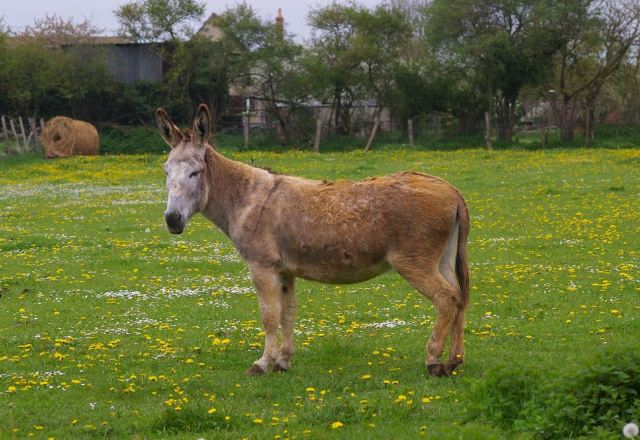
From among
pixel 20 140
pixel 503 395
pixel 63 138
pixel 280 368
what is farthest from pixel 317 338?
pixel 20 140

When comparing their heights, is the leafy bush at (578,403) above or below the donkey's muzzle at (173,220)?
below

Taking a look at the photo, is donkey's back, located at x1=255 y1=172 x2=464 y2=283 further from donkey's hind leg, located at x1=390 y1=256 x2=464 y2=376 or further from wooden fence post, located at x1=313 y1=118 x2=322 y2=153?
wooden fence post, located at x1=313 y1=118 x2=322 y2=153

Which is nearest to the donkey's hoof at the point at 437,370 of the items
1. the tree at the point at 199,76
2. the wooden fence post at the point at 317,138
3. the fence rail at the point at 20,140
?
the fence rail at the point at 20,140

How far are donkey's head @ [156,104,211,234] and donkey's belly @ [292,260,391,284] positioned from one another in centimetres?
130

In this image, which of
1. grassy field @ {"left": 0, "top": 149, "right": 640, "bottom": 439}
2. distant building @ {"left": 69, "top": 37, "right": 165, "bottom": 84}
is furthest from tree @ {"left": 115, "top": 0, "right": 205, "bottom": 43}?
grassy field @ {"left": 0, "top": 149, "right": 640, "bottom": 439}

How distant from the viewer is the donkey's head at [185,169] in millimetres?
9188

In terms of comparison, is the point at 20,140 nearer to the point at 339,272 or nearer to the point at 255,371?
the point at 255,371

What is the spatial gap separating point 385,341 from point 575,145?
37.6m

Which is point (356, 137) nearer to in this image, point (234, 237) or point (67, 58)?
point (67, 58)

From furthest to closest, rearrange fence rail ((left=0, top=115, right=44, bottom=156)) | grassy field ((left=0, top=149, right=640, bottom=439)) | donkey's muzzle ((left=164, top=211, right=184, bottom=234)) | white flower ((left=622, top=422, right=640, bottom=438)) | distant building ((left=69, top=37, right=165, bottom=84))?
distant building ((left=69, top=37, right=165, bottom=84)) < fence rail ((left=0, top=115, right=44, bottom=156)) < donkey's muzzle ((left=164, top=211, right=184, bottom=234)) < grassy field ((left=0, top=149, right=640, bottom=439)) < white flower ((left=622, top=422, right=640, bottom=438))

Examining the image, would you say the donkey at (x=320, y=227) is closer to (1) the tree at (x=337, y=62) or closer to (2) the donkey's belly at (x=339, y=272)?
(2) the donkey's belly at (x=339, y=272)

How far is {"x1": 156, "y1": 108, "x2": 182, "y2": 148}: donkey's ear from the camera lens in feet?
31.4

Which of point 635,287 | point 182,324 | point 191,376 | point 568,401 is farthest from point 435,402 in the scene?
point 635,287

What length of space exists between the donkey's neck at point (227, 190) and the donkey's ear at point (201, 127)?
21 cm
